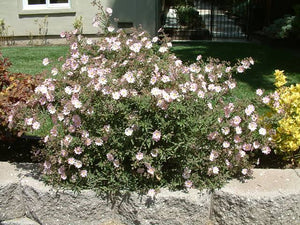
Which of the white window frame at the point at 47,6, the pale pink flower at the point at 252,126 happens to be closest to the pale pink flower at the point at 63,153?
the pale pink flower at the point at 252,126

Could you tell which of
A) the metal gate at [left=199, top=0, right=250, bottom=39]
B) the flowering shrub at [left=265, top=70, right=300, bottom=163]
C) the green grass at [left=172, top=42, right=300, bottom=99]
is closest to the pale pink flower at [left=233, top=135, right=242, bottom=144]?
the flowering shrub at [left=265, top=70, right=300, bottom=163]

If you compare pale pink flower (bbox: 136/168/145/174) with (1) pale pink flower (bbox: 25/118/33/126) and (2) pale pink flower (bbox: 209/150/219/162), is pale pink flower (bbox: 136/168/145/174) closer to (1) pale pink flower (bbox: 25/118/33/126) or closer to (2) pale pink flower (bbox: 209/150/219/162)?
(2) pale pink flower (bbox: 209/150/219/162)

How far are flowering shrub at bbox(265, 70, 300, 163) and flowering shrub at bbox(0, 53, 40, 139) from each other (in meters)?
2.01

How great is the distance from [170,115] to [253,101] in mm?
792

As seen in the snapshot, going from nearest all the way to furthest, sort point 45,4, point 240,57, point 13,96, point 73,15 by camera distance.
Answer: point 13,96, point 240,57, point 73,15, point 45,4

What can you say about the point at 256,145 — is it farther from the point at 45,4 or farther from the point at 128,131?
the point at 45,4

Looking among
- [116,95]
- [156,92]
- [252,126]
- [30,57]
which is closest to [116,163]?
[116,95]

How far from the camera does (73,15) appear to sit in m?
11.0

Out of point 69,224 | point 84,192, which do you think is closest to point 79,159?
point 84,192

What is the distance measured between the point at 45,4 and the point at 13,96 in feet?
28.0

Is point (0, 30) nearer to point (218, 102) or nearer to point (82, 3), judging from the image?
point (82, 3)

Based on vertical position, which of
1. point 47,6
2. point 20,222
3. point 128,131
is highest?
point 47,6

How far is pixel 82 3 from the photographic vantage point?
1081 centimetres

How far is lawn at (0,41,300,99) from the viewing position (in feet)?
20.9
